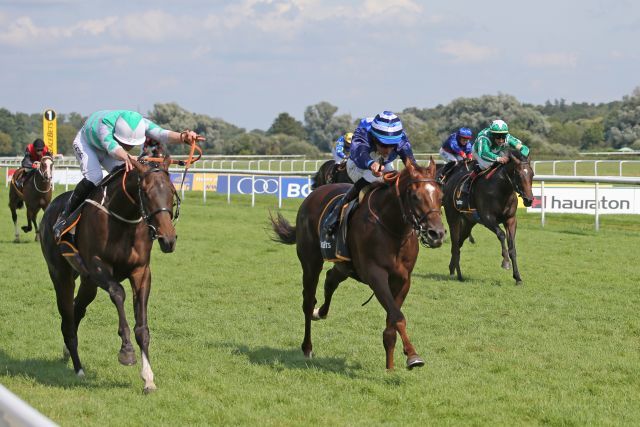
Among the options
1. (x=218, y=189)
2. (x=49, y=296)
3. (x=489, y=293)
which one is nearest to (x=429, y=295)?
(x=489, y=293)

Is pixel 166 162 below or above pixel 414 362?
above

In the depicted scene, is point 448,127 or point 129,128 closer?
point 129,128

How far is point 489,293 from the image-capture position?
432 inches

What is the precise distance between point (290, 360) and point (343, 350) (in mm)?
581

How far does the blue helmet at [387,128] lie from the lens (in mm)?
7031

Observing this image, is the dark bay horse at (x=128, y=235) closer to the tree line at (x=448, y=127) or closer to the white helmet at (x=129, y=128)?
the white helmet at (x=129, y=128)

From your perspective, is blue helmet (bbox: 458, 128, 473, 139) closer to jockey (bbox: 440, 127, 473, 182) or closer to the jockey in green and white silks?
jockey (bbox: 440, 127, 473, 182)

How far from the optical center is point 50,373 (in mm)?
6879

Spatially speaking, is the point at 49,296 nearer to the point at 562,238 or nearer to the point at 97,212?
the point at 97,212

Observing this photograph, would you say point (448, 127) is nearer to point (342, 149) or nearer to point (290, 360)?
point (342, 149)

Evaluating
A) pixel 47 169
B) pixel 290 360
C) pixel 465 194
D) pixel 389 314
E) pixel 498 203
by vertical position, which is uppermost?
pixel 47 169

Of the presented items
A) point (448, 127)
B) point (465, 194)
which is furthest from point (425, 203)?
point (448, 127)

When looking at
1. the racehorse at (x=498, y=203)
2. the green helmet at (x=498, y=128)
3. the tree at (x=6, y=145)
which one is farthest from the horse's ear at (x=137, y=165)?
the tree at (x=6, y=145)

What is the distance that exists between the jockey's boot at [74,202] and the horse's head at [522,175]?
6805mm
